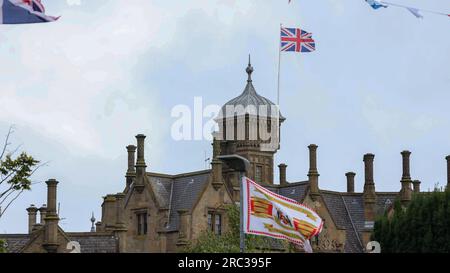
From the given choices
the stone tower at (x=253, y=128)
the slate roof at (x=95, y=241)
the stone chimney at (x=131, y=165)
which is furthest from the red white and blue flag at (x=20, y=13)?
the stone tower at (x=253, y=128)

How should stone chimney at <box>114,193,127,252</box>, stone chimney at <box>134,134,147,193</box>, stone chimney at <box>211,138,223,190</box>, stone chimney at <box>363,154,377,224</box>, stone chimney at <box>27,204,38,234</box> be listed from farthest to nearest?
stone chimney at <box>27,204,38,234</box>, stone chimney at <box>363,154,377,224</box>, stone chimney at <box>134,134,147,193</box>, stone chimney at <box>211,138,223,190</box>, stone chimney at <box>114,193,127,252</box>

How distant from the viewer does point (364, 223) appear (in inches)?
3494

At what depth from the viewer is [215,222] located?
78.2 m

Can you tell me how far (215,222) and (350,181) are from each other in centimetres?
2166

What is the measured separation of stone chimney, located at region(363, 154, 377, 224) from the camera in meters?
88.4

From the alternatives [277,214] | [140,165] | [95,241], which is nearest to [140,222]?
[140,165]

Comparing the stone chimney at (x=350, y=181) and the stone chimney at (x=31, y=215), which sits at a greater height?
the stone chimney at (x=350, y=181)

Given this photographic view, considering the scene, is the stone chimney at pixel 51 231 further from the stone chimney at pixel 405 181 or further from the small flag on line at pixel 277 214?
the small flag on line at pixel 277 214

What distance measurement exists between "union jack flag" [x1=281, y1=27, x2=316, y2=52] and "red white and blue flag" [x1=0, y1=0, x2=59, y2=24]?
140 ft

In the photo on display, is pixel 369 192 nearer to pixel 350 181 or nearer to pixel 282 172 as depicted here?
pixel 350 181

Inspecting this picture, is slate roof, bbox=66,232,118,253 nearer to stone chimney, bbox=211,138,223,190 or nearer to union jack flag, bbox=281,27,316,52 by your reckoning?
stone chimney, bbox=211,138,223,190

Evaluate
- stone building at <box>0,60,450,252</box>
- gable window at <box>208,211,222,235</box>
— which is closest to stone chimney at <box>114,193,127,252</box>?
stone building at <box>0,60,450,252</box>

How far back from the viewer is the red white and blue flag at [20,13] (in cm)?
2908
